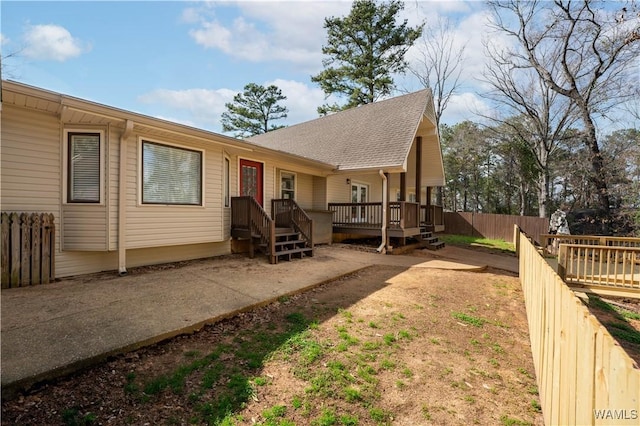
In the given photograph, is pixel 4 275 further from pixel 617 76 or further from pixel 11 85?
pixel 617 76

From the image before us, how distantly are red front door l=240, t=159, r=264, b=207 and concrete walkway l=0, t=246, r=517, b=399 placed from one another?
9.47 feet

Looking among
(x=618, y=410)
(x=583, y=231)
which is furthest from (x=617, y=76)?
(x=618, y=410)

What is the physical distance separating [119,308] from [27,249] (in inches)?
98.5

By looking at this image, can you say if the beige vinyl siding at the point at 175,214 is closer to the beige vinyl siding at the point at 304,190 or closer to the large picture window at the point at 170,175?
the large picture window at the point at 170,175

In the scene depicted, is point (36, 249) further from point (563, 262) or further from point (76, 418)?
point (563, 262)

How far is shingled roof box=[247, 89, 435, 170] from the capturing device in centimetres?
1086

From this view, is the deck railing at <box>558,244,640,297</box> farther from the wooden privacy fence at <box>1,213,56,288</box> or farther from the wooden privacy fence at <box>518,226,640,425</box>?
the wooden privacy fence at <box>1,213,56,288</box>

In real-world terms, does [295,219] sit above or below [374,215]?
below

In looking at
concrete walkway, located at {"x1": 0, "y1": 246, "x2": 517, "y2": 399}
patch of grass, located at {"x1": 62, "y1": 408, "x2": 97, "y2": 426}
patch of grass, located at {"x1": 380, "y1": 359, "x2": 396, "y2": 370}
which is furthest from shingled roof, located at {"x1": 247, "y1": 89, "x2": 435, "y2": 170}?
patch of grass, located at {"x1": 62, "y1": 408, "x2": 97, "y2": 426}

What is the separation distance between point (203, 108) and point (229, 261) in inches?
1135

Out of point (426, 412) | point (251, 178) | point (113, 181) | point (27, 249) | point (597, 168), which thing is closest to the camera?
point (426, 412)

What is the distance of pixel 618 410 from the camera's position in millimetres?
1206

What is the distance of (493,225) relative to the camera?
19.1 meters

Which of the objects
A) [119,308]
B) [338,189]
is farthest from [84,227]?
[338,189]
